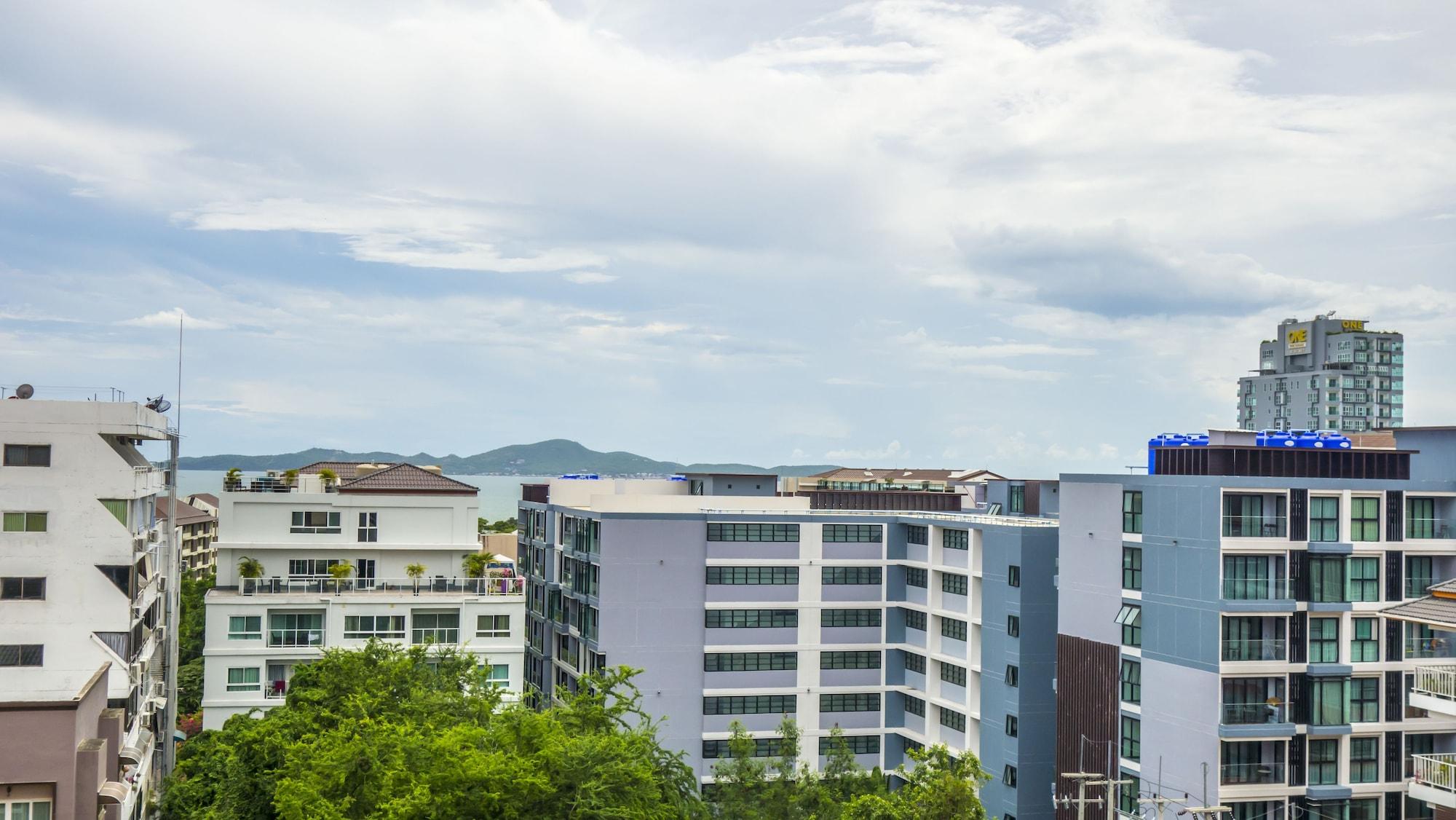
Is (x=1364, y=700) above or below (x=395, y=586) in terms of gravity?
below

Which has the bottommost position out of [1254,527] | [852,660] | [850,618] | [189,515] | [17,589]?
[852,660]

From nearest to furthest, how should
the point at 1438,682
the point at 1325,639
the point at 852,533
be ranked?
the point at 1438,682
the point at 1325,639
the point at 852,533

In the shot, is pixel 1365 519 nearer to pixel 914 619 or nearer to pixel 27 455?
pixel 914 619

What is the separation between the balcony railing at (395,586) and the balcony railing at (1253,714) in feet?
114

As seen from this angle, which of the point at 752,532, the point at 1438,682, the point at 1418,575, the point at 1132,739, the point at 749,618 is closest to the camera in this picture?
the point at 1438,682

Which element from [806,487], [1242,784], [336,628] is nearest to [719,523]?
[336,628]

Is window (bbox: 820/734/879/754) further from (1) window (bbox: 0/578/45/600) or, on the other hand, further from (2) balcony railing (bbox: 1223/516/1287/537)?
(1) window (bbox: 0/578/45/600)

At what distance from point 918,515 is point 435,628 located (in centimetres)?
2946

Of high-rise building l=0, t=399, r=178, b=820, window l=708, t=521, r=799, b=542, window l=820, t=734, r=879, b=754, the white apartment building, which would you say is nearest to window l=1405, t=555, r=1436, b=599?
window l=820, t=734, r=879, b=754

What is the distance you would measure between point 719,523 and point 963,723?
59.0 feet

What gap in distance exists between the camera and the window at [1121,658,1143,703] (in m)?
53.1

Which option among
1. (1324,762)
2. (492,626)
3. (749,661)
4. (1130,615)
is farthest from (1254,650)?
(492,626)

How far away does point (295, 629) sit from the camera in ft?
202

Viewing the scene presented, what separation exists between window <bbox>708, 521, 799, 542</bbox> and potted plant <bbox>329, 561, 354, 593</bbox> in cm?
2042
